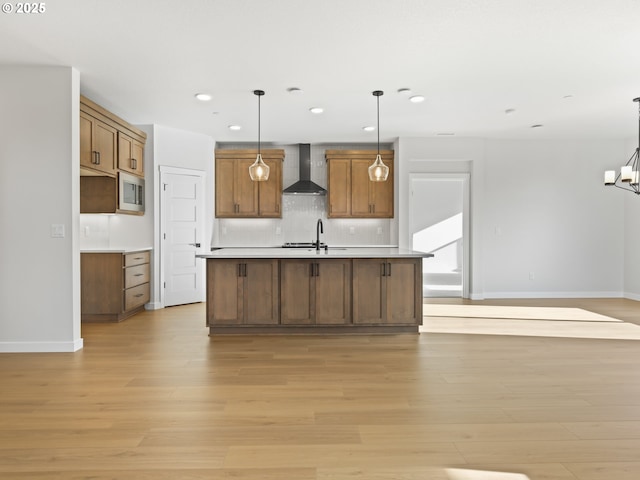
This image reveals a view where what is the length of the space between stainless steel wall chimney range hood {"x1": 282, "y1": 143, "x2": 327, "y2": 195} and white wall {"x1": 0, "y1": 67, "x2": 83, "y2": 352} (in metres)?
3.65

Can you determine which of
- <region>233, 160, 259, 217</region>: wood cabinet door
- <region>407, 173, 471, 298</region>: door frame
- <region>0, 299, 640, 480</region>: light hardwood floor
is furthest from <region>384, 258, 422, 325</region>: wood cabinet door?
<region>233, 160, 259, 217</region>: wood cabinet door

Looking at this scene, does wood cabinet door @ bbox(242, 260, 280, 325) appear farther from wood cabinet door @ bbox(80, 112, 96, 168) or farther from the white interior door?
the white interior door

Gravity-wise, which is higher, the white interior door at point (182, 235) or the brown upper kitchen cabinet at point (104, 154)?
the brown upper kitchen cabinet at point (104, 154)

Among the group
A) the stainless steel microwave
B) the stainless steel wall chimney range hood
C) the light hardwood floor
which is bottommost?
the light hardwood floor

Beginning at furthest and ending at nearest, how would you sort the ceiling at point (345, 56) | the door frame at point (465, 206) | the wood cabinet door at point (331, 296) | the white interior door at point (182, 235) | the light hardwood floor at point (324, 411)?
1. the door frame at point (465, 206)
2. the white interior door at point (182, 235)
3. the wood cabinet door at point (331, 296)
4. the ceiling at point (345, 56)
5. the light hardwood floor at point (324, 411)

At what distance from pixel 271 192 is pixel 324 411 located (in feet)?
16.5

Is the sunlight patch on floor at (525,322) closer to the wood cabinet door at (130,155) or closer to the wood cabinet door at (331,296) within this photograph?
the wood cabinet door at (331,296)

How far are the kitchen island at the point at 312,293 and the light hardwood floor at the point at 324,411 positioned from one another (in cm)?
37

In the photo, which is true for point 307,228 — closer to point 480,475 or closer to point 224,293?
point 224,293

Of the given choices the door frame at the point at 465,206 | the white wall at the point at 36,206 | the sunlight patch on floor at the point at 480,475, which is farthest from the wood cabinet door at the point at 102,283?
the sunlight patch on floor at the point at 480,475

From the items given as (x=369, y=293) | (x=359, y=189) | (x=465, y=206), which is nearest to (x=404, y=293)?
(x=369, y=293)

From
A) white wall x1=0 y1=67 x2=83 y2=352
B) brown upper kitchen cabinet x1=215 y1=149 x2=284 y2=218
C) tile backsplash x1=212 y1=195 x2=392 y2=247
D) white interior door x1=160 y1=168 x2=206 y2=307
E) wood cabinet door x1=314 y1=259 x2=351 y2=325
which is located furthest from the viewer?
tile backsplash x1=212 y1=195 x2=392 y2=247

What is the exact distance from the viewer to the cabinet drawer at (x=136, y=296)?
5.40m

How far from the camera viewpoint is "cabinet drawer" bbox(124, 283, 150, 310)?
213 inches
